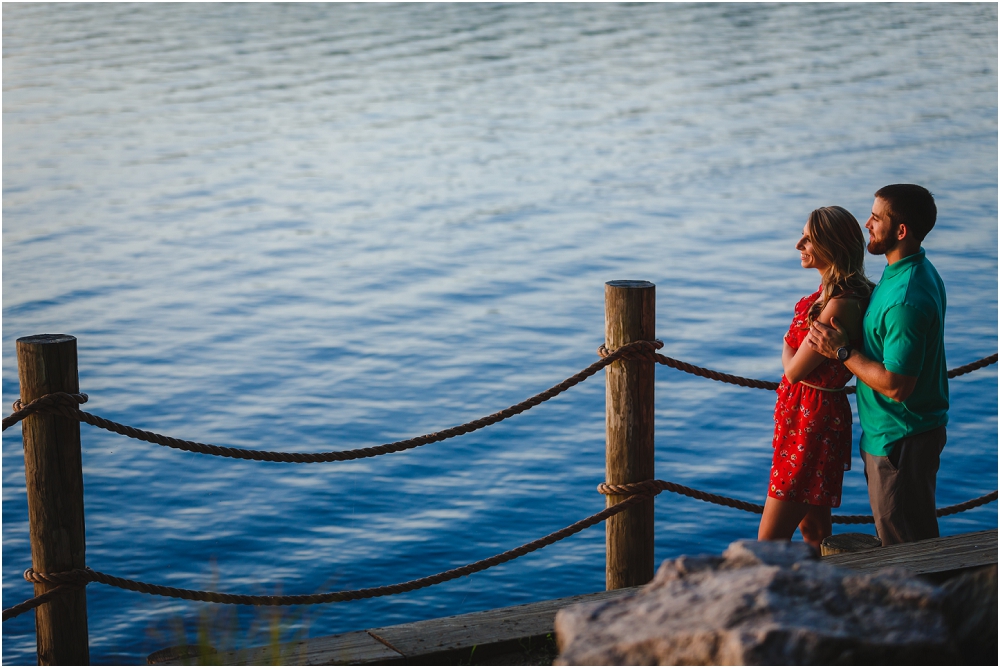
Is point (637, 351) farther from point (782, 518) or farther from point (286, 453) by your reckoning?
point (286, 453)

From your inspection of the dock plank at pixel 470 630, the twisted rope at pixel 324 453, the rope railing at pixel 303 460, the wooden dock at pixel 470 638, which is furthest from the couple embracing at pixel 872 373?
the dock plank at pixel 470 630

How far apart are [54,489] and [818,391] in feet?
9.47

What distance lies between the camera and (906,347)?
413cm

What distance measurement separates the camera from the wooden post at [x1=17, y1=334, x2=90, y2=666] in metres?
4.35

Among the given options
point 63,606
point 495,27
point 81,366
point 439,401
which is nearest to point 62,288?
point 81,366

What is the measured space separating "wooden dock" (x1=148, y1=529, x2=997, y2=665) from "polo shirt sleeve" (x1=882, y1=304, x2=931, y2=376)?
0.75 meters

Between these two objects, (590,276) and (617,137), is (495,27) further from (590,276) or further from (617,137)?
(590,276)

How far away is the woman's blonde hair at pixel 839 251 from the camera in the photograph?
4.30m

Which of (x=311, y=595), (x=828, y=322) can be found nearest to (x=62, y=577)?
(x=311, y=595)

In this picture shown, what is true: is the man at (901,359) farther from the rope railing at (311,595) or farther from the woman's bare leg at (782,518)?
the rope railing at (311,595)

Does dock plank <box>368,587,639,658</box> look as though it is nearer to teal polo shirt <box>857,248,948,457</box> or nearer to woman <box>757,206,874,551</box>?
woman <box>757,206,874,551</box>

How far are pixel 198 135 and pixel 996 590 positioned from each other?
857 inches

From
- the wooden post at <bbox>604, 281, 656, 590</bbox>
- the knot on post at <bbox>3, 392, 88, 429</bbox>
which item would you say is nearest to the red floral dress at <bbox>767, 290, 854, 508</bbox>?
the wooden post at <bbox>604, 281, 656, 590</bbox>

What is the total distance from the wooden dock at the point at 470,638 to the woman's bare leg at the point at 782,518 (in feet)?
0.78
